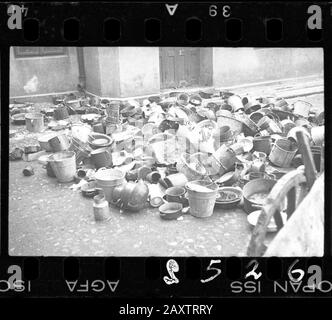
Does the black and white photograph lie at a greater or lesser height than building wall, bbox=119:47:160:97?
lesser

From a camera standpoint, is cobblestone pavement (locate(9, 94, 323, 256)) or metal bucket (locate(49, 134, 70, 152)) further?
metal bucket (locate(49, 134, 70, 152))

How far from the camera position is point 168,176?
5.95 metres

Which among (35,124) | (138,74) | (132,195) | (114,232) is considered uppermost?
(138,74)

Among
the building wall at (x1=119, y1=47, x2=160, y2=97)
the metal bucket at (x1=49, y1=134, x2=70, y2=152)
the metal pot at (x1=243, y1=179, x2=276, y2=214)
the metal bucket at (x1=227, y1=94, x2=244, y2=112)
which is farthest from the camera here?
the building wall at (x1=119, y1=47, x2=160, y2=97)

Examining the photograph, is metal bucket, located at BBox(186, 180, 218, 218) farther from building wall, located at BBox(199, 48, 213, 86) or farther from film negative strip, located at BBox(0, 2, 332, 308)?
building wall, located at BBox(199, 48, 213, 86)

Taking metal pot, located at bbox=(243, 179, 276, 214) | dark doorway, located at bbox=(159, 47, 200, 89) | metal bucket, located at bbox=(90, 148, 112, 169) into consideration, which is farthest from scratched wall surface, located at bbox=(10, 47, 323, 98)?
metal pot, located at bbox=(243, 179, 276, 214)

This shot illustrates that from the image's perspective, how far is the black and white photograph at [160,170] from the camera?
4.65m

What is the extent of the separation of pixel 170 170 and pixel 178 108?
7.88 ft

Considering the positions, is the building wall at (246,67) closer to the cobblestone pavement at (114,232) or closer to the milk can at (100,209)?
the cobblestone pavement at (114,232)

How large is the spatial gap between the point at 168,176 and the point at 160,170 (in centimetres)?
A: 30

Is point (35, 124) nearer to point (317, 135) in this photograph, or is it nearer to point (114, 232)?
point (114, 232)

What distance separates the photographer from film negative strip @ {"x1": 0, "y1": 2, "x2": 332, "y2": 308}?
12.8 feet

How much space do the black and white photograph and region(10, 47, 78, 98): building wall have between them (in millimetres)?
A: 81
